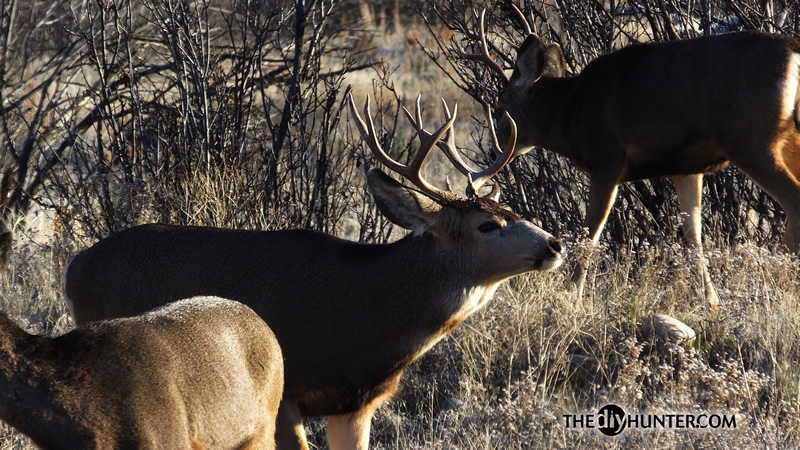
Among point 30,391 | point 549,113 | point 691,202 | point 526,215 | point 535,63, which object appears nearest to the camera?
point 30,391

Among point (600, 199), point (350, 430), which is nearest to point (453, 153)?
point (350, 430)

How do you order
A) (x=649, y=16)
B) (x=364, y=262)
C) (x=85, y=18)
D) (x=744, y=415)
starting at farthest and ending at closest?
(x=85, y=18) → (x=649, y=16) → (x=364, y=262) → (x=744, y=415)

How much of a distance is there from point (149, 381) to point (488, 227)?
2106mm

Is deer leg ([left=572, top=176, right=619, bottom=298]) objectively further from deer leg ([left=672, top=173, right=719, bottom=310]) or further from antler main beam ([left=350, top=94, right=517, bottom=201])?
antler main beam ([left=350, top=94, right=517, bottom=201])

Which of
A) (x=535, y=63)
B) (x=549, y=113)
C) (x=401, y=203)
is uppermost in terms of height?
(x=535, y=63)

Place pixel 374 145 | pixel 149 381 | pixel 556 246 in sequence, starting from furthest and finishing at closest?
pixel 374 145, pixel 556 246, pixel 149 381

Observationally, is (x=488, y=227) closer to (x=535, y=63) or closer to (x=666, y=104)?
(x=666, y=104)

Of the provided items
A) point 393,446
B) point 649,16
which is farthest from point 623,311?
point 649,16

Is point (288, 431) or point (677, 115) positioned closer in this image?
point (288, 431)

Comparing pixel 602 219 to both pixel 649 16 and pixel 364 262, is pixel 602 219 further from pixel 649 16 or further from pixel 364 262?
pixel 364 262

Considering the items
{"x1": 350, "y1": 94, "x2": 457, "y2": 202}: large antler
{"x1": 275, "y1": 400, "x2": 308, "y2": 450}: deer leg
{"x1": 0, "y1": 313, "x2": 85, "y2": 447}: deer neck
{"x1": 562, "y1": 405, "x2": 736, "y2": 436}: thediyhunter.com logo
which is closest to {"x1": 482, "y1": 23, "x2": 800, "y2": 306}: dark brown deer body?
{"x1": 562, "y1": 405, "x2": 736, "y2": 436}: thediyhunter.com logo

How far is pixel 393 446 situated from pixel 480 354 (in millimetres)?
789

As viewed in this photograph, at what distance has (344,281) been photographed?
18.7 ft

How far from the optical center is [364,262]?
5.81m
